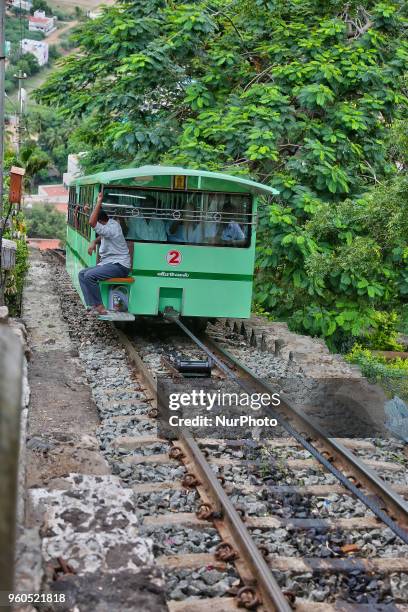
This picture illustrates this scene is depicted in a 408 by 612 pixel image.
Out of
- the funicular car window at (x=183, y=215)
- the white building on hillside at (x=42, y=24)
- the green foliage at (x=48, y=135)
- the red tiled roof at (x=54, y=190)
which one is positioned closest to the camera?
the funicular car window at (x=183, y=215)

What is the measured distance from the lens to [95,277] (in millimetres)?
11000

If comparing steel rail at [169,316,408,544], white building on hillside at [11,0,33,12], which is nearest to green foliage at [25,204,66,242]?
white building on hillside at [11,0,33,12]

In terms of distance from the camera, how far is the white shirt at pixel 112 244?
35.5 feet

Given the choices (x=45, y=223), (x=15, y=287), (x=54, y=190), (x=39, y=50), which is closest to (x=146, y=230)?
(x=15, y=287)

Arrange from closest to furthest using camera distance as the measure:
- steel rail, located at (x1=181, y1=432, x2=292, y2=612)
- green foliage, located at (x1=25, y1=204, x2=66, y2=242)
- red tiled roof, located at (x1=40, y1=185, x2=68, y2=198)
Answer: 1. steel rail, located at (x1=181, y1=432, x2=292, y2=612)
2. green foliage, located at (x1=25, y1=204, x2=66, y2=242)
3. red tiled roof, located at (x1=40, y1=185, x2=68, y2=198)

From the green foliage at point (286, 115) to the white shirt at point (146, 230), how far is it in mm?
2657

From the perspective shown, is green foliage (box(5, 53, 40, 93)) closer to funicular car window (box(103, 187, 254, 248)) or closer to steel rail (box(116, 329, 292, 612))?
funicular car window (box(103, 187, 254, 248))

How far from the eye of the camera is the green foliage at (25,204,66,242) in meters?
59.1

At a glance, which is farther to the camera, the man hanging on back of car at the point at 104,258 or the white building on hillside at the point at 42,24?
the white building on hillside at the point at 42,24

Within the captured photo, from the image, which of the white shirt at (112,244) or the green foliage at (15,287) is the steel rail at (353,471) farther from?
the green foliage at (15,287)

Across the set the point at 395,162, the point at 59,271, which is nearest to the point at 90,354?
the point at 395,162

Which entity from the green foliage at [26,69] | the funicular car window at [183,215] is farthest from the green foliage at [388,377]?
the green foliage at [26,69]

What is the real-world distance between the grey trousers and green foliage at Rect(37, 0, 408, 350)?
3311 mm

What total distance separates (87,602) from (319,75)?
12.6 m
